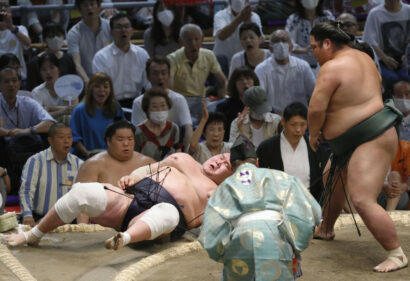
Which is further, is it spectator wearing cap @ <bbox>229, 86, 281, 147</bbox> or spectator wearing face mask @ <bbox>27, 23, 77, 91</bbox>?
spectator wearing face mask @ <bbox>27, 23, 77, 91</bbox>

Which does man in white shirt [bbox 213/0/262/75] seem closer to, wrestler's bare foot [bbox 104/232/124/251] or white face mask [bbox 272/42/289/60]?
white face mask [bbox 272/42/289/60]

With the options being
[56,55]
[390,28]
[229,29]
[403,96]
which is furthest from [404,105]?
[56,55]

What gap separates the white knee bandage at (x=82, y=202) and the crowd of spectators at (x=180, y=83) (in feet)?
2.95

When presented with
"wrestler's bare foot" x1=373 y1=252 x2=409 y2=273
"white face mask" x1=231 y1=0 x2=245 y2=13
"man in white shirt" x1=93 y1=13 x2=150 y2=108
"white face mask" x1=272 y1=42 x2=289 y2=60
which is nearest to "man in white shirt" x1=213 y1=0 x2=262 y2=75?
→ "white face mask" x1=231 y1=0 x2=245 y2=13

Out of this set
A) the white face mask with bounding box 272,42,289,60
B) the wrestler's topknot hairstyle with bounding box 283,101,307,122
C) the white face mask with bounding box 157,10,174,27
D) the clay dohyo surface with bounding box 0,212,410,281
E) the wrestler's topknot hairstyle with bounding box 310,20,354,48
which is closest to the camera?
the clay dohyo surface with bounding box 0,212,410,281

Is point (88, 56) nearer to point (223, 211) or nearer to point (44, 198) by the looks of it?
point (44, 198)

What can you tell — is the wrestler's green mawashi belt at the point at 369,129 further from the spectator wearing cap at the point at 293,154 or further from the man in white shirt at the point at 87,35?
the man in white shirt at the point at 87,35

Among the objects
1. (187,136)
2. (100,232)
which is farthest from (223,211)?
(187,136)

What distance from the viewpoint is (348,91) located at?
2754 millimetres

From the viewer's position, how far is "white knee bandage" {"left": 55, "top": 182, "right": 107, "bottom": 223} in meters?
2.78

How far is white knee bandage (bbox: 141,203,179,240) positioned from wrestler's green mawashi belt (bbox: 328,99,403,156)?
2.37 feet

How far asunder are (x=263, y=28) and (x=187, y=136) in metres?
1.85

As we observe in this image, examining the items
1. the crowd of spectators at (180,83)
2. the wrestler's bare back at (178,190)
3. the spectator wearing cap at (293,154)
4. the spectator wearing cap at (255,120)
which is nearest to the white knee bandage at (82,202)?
the wrestler's bare back at (178,190)

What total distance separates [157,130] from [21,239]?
1419 mm
